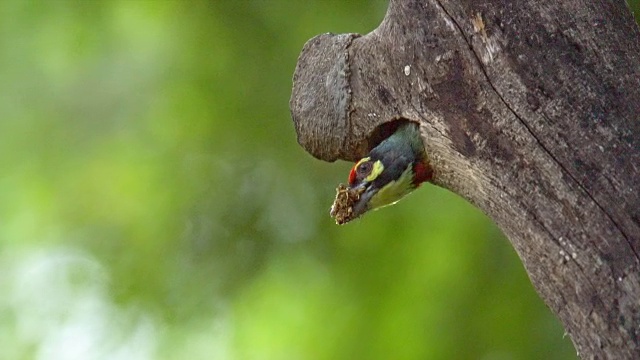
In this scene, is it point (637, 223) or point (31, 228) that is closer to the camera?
point (637, 223)

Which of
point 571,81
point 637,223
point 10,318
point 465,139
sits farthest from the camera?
point 10,318

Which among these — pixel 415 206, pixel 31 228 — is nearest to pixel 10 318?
pixel 31 228

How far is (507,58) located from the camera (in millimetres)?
1697

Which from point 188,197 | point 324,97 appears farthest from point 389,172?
point 188,197

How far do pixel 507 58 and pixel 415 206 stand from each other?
6.47 ft

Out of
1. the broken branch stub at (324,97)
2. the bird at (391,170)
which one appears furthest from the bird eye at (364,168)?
the broken branch stub at (324,97)

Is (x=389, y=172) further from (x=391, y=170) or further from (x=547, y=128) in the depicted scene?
(x=547, y=128)

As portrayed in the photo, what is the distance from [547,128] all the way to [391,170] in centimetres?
49

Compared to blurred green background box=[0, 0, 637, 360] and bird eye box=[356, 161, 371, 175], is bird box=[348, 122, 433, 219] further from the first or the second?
blurred green background box=[0, 0, 637, 360]

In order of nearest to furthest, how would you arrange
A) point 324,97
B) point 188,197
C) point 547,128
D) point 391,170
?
point 547,128
point 391,170
point 324,97
point 188,197

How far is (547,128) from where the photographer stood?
5.37 ft

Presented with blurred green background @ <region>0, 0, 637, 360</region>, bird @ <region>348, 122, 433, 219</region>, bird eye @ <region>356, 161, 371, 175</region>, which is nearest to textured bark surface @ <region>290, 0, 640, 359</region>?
bird @ <region>348, 122, 433, 219</region>

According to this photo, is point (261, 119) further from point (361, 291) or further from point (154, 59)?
point (361, 291)

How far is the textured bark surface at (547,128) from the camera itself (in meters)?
1.52
